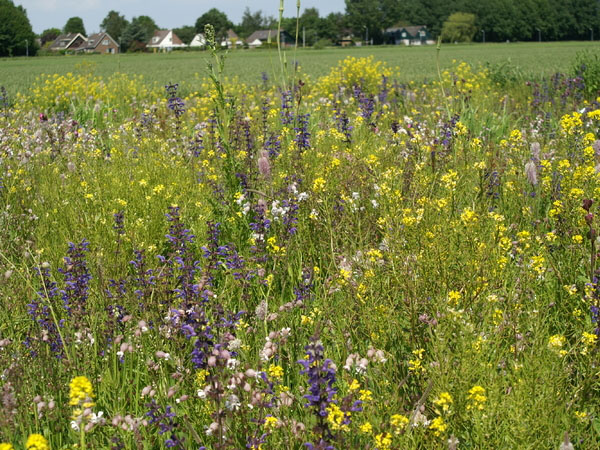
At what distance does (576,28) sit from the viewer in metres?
107

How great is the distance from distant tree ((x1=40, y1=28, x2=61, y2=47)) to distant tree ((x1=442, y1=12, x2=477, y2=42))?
9474 centimetres

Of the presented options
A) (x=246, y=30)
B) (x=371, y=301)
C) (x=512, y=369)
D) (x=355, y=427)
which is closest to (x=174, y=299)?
(x=371, y=301)

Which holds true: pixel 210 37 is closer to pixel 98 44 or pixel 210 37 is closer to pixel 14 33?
pixel 14 33

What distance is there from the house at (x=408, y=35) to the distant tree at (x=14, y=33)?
8469 cm

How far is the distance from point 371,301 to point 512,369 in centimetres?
65

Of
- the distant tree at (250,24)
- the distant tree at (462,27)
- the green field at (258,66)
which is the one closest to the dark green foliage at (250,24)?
the distant tree at (250,24)

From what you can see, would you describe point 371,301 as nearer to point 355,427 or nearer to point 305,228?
point 355,427

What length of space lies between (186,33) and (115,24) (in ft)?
57.1

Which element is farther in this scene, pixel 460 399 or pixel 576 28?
pixel 576 28

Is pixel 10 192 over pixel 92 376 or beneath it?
over

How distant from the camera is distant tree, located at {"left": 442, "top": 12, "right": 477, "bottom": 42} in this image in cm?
10970

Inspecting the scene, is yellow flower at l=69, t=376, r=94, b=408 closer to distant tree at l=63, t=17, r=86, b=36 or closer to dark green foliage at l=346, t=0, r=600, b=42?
dark green foliage at l=346, t=0, r=600, b=42

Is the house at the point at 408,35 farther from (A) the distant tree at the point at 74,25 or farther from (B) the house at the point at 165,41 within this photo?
(A) the distant tree at the point at 74,25

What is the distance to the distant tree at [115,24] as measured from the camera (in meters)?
123
